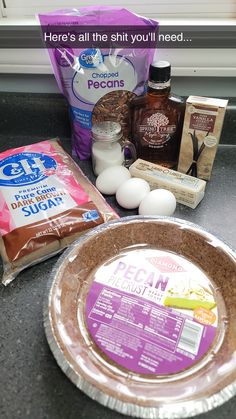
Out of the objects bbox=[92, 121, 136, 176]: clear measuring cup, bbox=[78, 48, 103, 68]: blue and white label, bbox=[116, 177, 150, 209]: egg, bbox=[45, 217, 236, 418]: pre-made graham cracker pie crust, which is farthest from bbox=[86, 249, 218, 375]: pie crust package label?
bbox=[78, 48, 103, 68]: blue and white label

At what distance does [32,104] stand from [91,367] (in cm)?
57

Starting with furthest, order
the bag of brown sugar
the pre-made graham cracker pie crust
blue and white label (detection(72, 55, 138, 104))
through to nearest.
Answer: blue and white label (detection(72, 55, 138, 104))
the bag of brown sugar
the pre-made graham cracker pie crust

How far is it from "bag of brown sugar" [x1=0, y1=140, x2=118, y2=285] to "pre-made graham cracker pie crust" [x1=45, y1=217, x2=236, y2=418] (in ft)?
0.20

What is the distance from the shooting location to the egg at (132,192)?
0.64 metres

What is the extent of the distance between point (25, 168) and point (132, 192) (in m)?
0.19

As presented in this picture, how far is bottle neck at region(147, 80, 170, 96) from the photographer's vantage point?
2.09 ft

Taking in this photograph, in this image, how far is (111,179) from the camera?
2.21 ft

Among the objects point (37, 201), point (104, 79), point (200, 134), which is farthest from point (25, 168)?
point (200, 134)

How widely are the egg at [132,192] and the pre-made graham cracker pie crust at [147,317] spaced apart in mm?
82

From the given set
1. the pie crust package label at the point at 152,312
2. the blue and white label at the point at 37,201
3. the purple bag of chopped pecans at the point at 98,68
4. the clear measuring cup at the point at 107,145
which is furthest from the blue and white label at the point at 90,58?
the pie crust package label at the point at 152,312

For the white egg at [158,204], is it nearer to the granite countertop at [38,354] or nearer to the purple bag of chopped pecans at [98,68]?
the granite countertop at [38,354]

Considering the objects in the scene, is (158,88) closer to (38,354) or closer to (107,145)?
(107,145)

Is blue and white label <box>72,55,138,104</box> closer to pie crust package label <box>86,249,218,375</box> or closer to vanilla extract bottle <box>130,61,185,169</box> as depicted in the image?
vanilla extract bottle <box>130,61,185,169</box>

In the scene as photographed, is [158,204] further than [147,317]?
Yes
